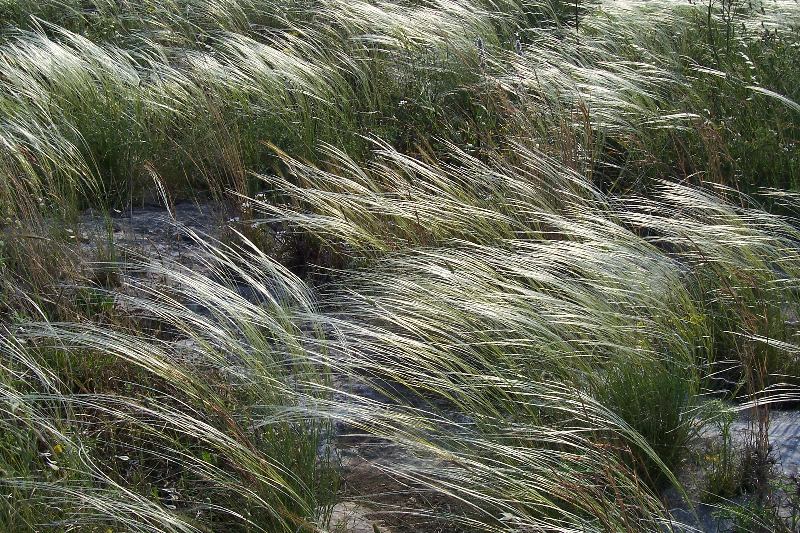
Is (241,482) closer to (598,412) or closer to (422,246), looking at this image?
(598,412)

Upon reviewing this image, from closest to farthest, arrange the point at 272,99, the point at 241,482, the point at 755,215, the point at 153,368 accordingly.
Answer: the point at 241,482 → the point at 153,368 → the point at 755,215 → the point at 272,99

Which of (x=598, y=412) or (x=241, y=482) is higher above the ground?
(x=598, y=412)

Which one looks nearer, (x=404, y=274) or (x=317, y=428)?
(x=317, y=428)

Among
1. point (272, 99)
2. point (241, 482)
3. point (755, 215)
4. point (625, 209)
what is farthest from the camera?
point (272, 99)

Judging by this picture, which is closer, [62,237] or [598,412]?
[598,412]

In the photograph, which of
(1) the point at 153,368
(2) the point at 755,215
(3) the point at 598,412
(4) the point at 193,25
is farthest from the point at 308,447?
(4) the point at 193,25

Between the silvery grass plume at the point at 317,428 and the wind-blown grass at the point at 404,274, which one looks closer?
the silvery grass plume at the point at 317,428

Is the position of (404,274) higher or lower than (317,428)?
higher

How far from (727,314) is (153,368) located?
1608mm

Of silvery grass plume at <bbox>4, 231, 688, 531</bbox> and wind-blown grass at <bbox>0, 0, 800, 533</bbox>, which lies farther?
wind-blown grass at <bbox>0, 0, 800, 533</bbox>

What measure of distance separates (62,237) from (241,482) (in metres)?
1.54

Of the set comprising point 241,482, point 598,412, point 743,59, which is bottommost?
point 241,482

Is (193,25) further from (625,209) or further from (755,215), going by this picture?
(755,215)

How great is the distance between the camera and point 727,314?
281 cm
